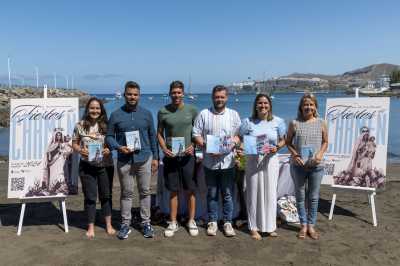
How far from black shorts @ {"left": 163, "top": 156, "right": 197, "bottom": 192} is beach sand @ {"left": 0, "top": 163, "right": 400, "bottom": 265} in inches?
27.1

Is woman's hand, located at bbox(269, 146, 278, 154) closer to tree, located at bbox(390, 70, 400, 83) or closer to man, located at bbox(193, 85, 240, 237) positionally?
man, located at bbox(193, 85, 240, 237)

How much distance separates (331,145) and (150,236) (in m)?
3.10

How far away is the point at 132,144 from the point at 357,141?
3.43m

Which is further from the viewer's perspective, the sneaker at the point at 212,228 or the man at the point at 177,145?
the sneaker at the point at 212,228

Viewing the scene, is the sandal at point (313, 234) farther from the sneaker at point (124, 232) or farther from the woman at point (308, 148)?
the sneaker at point (124, 232)

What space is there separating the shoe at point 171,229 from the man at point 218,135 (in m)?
0.48

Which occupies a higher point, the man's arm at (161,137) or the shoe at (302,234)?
the man's arm at (161,137)

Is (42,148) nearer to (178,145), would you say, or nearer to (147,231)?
(147,231)

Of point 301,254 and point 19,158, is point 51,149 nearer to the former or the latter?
point 19,158

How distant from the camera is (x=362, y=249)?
15.5 feet

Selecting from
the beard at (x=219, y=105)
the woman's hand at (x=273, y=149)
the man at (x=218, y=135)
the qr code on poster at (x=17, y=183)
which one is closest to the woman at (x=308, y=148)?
the woman's hand at (x=273, y=149)

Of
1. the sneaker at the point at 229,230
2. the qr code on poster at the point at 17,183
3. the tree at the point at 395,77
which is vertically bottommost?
the sneaker at the point at 229,230

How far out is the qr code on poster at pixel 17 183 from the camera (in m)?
5.25

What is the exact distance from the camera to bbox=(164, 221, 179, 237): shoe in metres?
5.08
